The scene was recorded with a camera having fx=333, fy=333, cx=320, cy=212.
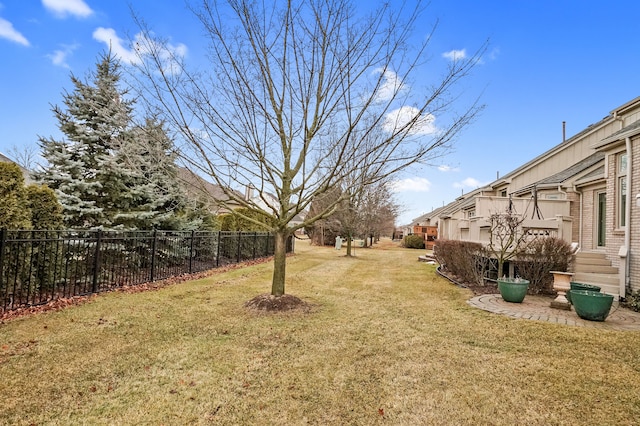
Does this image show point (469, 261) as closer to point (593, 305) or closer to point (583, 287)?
point (583, 287)

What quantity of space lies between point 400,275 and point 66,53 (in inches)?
477

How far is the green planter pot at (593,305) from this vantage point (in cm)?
570

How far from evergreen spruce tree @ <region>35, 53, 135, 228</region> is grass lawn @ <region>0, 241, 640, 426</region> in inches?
163

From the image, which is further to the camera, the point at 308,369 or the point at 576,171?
the point at 576,171

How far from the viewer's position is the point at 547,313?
21.2 feet

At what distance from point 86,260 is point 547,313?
9.72 meters

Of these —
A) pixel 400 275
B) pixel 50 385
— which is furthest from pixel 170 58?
pixel 400 275

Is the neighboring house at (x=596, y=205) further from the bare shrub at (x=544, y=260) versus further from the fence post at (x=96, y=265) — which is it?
the fence post at (x=96, y=265)

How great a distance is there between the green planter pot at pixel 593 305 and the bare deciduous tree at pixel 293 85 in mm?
3617

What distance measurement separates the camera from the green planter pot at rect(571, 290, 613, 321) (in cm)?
570

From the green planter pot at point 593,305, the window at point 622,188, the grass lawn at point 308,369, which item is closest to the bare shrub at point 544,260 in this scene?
the window at point 622,188

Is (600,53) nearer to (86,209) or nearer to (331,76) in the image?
(331,76)

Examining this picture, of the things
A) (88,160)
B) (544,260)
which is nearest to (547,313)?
(544,260)

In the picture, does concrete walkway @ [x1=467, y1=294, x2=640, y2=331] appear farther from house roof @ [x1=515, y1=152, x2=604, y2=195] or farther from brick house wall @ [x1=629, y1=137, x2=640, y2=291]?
house roof @ [x1=515, y1=152, x2=604, y2=195]
